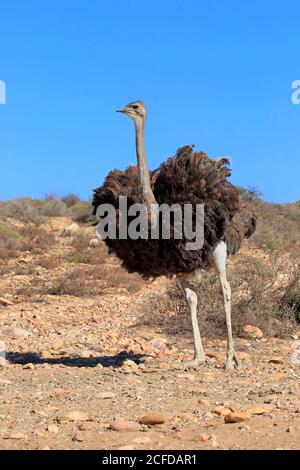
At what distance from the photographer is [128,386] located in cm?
650

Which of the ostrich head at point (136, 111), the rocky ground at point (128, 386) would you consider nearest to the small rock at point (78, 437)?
the rocky ground at point (128, 386)

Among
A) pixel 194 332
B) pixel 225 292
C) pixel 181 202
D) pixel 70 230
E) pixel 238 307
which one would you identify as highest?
pixel 70 230

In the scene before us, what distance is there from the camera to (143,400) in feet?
19.4

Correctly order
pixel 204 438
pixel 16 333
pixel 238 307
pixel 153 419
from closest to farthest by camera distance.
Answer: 1. pixel 204 438
2. pixel 153 419
3. pixel 16 333
4. pixel 238 307

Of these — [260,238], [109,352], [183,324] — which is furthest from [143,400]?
[260,238]

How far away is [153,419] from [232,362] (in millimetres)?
2527

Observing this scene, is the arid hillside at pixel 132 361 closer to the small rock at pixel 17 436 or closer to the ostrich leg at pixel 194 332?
the small rock at pixel 17 436

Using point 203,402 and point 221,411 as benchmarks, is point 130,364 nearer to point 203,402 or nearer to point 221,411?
point 203,402

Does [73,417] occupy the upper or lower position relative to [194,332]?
lower

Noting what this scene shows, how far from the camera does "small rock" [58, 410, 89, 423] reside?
5180 mm

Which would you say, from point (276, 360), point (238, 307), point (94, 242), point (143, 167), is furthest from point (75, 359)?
point (94, 242)
